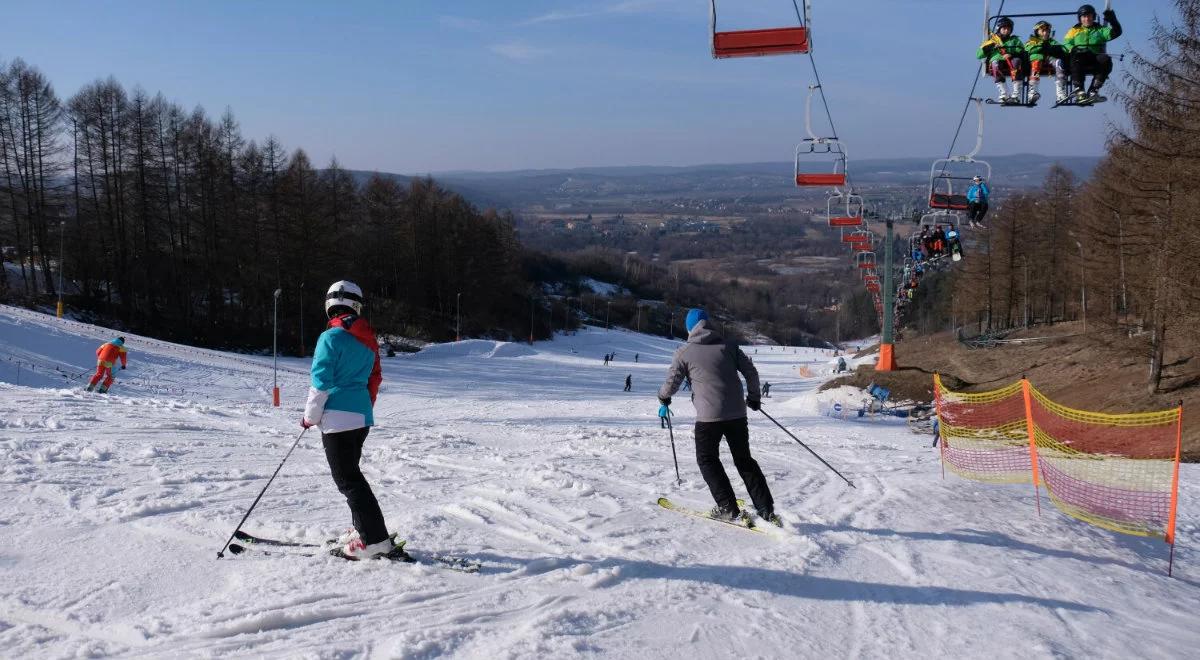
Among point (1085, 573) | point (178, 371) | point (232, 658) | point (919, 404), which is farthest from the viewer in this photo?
point (178, 371)

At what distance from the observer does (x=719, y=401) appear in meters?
5.67

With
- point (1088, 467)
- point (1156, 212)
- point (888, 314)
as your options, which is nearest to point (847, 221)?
point (888, 314)

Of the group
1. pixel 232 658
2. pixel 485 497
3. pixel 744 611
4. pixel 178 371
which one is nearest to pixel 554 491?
pixel 485 497

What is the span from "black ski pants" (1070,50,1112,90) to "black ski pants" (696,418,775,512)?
644cm

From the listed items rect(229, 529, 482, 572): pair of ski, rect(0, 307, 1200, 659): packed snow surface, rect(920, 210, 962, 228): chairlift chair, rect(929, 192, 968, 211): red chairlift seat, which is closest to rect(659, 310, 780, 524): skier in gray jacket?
rect(0, 307, 1200, 659): packed snow surface

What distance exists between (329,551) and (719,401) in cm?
278

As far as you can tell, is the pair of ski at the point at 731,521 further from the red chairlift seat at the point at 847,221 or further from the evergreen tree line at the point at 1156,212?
the red chairlift seat at the point at 847,221

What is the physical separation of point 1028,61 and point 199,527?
32.4ft

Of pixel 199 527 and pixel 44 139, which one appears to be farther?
pixel 44 139

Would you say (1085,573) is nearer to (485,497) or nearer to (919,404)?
(485,497)

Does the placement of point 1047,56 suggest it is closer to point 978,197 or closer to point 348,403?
point 978,197

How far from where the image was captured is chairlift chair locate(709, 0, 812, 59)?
6391 mm

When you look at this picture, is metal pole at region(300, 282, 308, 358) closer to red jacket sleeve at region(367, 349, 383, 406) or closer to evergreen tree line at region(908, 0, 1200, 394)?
evergreen tree line at region(908, 0, 1200, 394)

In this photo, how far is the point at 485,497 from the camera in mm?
6707
